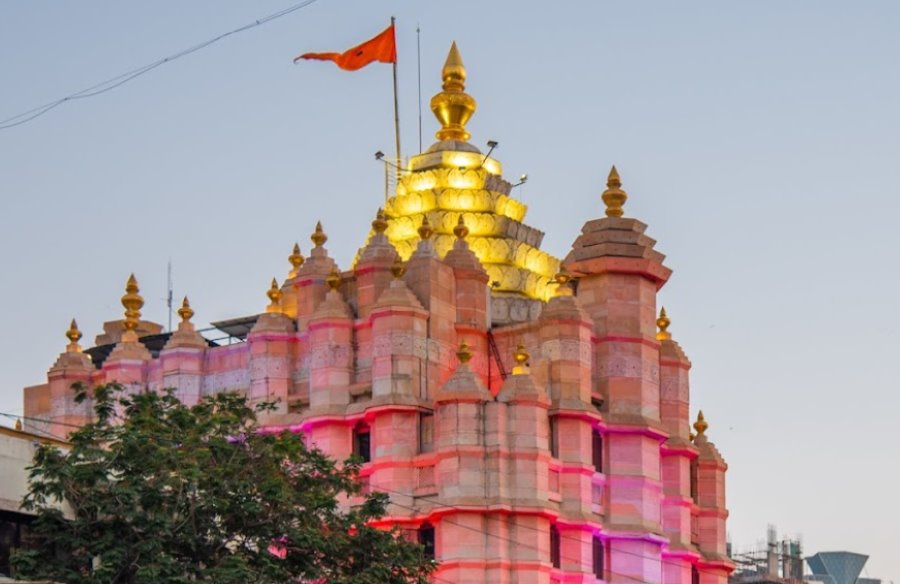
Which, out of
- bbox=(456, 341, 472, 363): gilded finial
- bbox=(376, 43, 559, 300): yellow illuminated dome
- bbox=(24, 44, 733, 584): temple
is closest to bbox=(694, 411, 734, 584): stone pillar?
bbox=(24, 44, 733, 584): temple

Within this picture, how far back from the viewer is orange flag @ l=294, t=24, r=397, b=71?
81.8 meters

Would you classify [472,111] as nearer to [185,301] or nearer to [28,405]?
[185,301]

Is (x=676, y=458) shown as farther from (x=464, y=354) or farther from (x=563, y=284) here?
(x=464, y=354)

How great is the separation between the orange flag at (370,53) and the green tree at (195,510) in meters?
26.5

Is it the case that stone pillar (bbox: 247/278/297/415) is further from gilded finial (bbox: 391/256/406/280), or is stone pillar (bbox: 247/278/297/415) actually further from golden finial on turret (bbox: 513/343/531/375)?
golden finial on turret (bbox: 513/343/531/375)

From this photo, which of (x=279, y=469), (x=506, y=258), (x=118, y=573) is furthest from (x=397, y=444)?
(x=118, y=573)

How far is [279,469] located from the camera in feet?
183

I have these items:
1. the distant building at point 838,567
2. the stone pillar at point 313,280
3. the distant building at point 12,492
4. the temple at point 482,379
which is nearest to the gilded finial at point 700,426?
the temple at point 482,379

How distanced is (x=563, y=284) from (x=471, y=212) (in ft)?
20.1

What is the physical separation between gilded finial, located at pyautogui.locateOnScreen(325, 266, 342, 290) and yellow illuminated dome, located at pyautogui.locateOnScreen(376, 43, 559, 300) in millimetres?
4001

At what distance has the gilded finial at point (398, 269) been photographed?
73312 mm

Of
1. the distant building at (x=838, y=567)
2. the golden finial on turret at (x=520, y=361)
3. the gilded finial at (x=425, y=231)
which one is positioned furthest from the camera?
the distant building at (x=838, y=567)

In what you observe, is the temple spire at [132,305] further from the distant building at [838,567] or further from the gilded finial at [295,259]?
the distant building at [838,567]

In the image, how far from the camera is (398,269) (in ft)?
240
